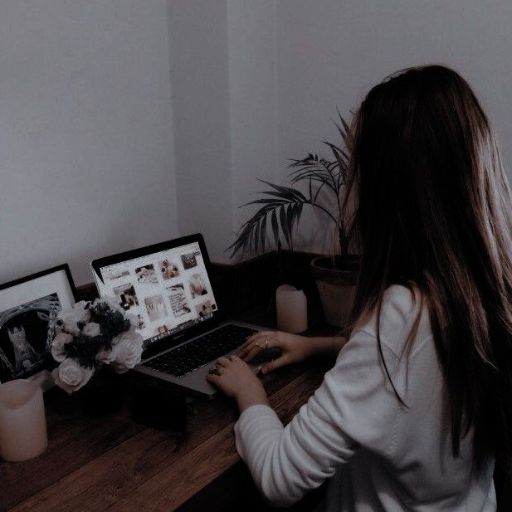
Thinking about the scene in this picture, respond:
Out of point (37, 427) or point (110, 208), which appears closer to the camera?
point (37, 427)

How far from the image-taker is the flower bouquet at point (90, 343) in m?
1.03

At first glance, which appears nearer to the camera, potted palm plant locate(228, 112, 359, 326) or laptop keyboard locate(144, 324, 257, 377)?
laptop keyboard locate(144, 324, 257, 377)

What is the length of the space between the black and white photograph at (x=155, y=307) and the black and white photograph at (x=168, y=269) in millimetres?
63

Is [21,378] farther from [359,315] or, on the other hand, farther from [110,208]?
[359,315]

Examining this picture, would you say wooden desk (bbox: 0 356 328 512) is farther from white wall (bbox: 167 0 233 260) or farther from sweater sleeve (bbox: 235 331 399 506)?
white wall (bbox: 167 0 233 260)

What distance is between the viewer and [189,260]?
1.50m

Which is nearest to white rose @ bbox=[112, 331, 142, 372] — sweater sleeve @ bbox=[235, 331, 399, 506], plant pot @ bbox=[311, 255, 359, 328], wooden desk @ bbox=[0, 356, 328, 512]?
wooden desk @ bbox=[0, 356, 328, 512]

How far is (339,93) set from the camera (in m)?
1.74

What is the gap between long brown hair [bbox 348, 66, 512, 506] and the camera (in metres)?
0.80

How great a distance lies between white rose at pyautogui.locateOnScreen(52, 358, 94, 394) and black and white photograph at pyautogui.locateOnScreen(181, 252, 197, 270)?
0.50 meters

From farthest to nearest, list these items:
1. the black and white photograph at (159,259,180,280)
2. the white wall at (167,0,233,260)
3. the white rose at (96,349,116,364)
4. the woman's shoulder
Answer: the white wall at (167,0,233,260), the black and white photograph at (159,259,180,280), the white rose at (96,349,116,364), the woman's shoulder

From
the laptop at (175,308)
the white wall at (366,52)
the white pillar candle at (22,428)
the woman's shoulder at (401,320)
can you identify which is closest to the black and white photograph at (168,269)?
the laptop at (175,308)

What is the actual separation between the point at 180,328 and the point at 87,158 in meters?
0.52

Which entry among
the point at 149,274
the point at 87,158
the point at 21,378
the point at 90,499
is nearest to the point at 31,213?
the point at 87,158
